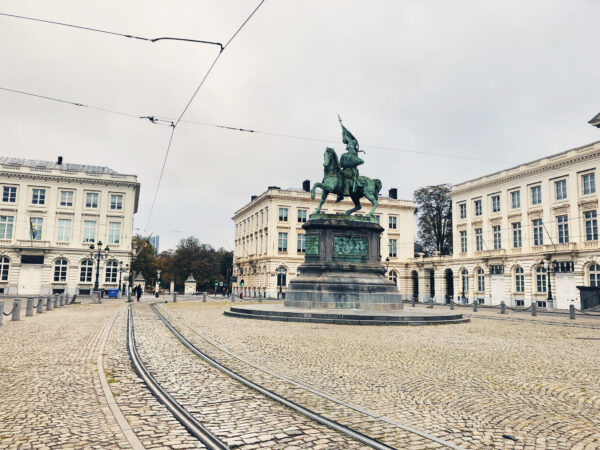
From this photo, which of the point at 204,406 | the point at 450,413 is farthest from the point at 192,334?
the point at 450,413

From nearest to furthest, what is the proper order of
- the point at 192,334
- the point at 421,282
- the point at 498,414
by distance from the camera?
1. the point at 498,414
2. the point at 192,334
3. the point at 421,282

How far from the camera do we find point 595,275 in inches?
1522

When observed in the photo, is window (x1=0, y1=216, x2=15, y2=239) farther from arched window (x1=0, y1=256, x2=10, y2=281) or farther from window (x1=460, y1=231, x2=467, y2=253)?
window (x1=460, y1=231, x2=467, y2=253)

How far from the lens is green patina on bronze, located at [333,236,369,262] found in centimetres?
2178

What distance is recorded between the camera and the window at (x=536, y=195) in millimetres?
45375

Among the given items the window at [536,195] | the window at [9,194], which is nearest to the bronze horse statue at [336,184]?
the window at [536,195]

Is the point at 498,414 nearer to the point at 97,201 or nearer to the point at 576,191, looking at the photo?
the point at 576,191

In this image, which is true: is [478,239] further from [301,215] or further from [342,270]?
[342,270]

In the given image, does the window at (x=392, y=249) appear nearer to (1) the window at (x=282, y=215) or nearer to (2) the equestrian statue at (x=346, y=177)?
(1) the window at (x=282, y=215)

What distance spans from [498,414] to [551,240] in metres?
41.0

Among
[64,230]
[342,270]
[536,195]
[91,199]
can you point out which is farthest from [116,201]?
[536,195]

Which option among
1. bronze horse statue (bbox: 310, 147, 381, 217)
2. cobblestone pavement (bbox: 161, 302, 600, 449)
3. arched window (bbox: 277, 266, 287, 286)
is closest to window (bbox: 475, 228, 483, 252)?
arched window (bbox: 277, 266, 287, 286)

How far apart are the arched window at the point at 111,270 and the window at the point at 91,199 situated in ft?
24.2

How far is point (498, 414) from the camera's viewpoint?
5.62 m
